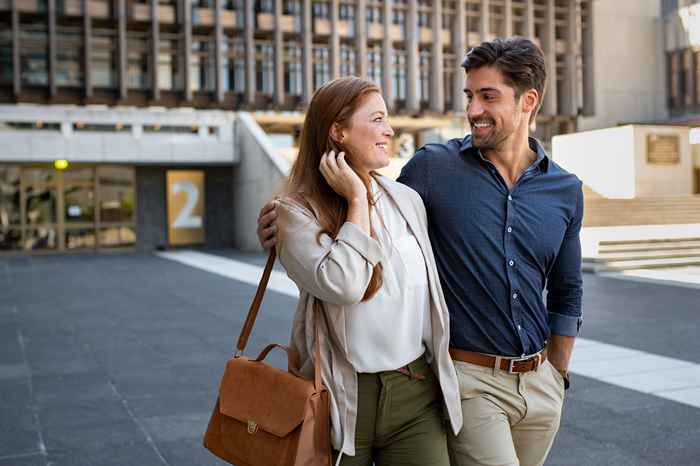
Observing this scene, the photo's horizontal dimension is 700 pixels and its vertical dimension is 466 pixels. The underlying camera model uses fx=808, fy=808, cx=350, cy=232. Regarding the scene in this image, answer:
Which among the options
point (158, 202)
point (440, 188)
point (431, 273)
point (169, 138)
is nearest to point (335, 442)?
point (431, 273)

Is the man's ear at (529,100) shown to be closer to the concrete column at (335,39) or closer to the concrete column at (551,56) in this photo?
the concrete column at (335,39)

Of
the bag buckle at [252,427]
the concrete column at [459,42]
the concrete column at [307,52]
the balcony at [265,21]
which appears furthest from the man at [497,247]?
the concrete column at [459,42]

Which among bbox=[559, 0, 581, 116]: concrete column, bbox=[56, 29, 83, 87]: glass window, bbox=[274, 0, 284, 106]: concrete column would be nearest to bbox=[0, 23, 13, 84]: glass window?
bbox=[56, 29, 83, 87]: glass window

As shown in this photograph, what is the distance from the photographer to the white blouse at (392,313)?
212cm

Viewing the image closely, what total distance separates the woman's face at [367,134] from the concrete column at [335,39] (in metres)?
34.8

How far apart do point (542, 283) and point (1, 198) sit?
26441 millimetres

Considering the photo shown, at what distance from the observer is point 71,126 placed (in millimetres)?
25766

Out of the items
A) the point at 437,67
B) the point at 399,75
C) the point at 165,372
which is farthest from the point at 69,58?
the point at 165,372

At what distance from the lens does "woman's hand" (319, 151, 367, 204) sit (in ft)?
7.00

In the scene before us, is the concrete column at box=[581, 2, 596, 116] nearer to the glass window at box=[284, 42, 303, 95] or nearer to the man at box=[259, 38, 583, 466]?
the glass window at box=[284, 42, 303, 95]

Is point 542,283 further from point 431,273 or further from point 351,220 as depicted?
point 351,220

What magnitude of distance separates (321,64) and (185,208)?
11652mm

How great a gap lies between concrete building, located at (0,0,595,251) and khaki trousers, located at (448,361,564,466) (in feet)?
68.5

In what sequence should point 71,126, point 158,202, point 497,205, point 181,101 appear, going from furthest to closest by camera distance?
point 181,101, point 158,202, point 71,126, point 497,205
